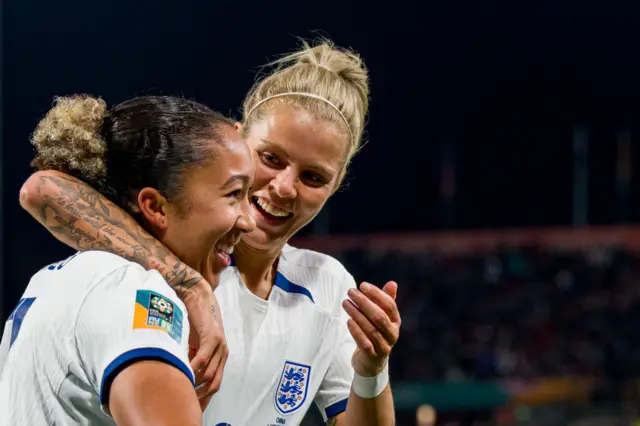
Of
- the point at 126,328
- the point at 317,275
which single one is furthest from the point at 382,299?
the point at 126,328

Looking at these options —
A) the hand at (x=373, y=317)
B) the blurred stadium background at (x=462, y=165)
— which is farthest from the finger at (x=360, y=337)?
Answer: the blurred stadium background at (x=462, y=165)

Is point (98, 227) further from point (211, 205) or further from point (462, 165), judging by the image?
point (462, 165)

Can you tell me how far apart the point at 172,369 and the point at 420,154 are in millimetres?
11590

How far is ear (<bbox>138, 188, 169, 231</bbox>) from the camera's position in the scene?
1356 mm

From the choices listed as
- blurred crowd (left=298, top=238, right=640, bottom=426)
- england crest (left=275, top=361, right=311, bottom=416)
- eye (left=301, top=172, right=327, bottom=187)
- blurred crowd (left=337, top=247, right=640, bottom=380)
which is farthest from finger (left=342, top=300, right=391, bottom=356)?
blurred crowd (left=337, top=247, right=640, bottom=380)

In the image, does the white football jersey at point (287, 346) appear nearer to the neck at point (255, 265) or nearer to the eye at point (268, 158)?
the neck at point (255, 265)

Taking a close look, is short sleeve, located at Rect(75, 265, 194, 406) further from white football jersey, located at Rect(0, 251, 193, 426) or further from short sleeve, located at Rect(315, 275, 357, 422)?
short sleeve, located at Rect(315, 275, 357, 422)

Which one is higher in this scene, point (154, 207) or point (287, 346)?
point (154, 207)

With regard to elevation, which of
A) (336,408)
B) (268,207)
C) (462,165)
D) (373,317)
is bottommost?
(336,408)

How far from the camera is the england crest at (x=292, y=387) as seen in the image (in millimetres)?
2008

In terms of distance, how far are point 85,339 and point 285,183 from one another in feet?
2.85

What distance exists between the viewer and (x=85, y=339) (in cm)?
113

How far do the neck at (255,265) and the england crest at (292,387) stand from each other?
0.18 m

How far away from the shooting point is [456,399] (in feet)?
23.9
